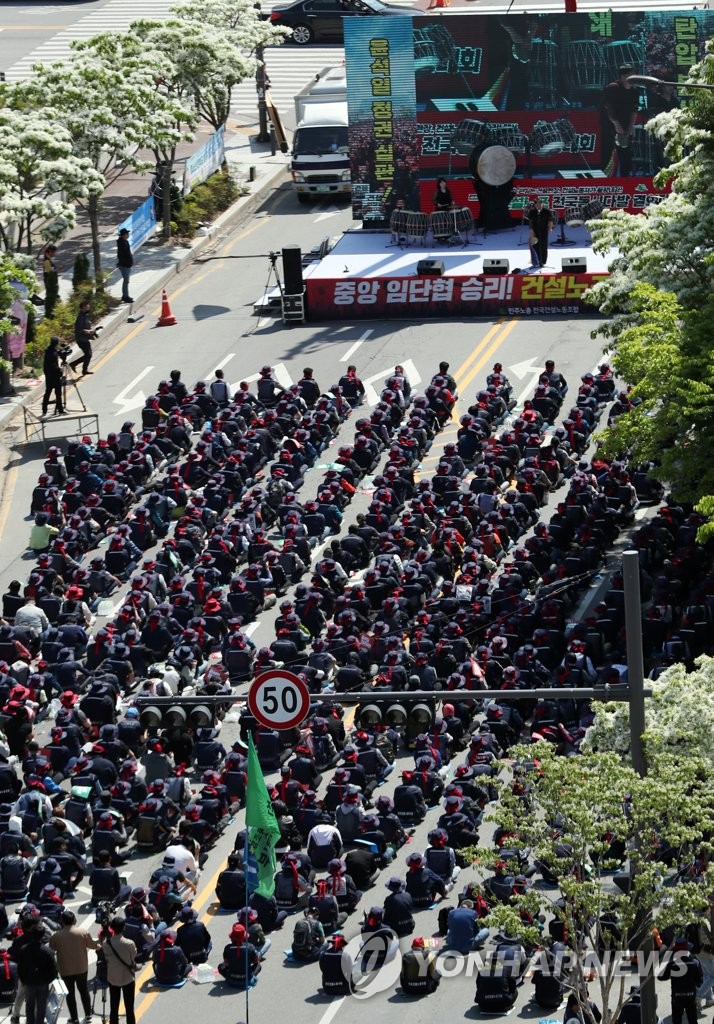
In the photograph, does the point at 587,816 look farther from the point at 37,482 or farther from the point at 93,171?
the point at 93,171

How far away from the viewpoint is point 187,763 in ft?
109

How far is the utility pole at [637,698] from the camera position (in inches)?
816

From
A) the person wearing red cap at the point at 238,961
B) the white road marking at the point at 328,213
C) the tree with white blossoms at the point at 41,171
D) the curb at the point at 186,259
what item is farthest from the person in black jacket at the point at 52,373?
the person wearing red cap at the point at 238,961

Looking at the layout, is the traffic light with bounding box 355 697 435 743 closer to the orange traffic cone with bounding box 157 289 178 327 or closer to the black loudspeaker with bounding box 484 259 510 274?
the black loudspeaker with bounding box 484 259 510 274

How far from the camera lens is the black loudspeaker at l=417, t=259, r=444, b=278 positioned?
2023 inches

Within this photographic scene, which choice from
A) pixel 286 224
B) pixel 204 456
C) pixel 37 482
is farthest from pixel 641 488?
pixel 286 224

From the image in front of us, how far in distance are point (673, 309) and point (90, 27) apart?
44.1 meters

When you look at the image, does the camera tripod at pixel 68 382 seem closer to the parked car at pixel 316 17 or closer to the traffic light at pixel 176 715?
the traffic light at pixel 176 715

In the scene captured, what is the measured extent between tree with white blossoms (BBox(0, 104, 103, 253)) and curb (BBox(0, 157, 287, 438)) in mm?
2981

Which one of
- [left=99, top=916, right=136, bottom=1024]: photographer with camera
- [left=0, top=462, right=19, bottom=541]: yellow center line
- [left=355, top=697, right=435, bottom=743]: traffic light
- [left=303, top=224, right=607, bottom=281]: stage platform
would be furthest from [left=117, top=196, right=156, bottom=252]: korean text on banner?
[left=99, top=916, right=136, bottom=1024]: photographer with camera

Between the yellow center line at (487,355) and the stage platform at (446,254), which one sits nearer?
the yellow center line at (487,355)

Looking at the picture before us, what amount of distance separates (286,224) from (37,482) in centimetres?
1721

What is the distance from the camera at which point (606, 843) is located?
74.7 feet

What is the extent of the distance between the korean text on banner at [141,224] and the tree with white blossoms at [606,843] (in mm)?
33844
